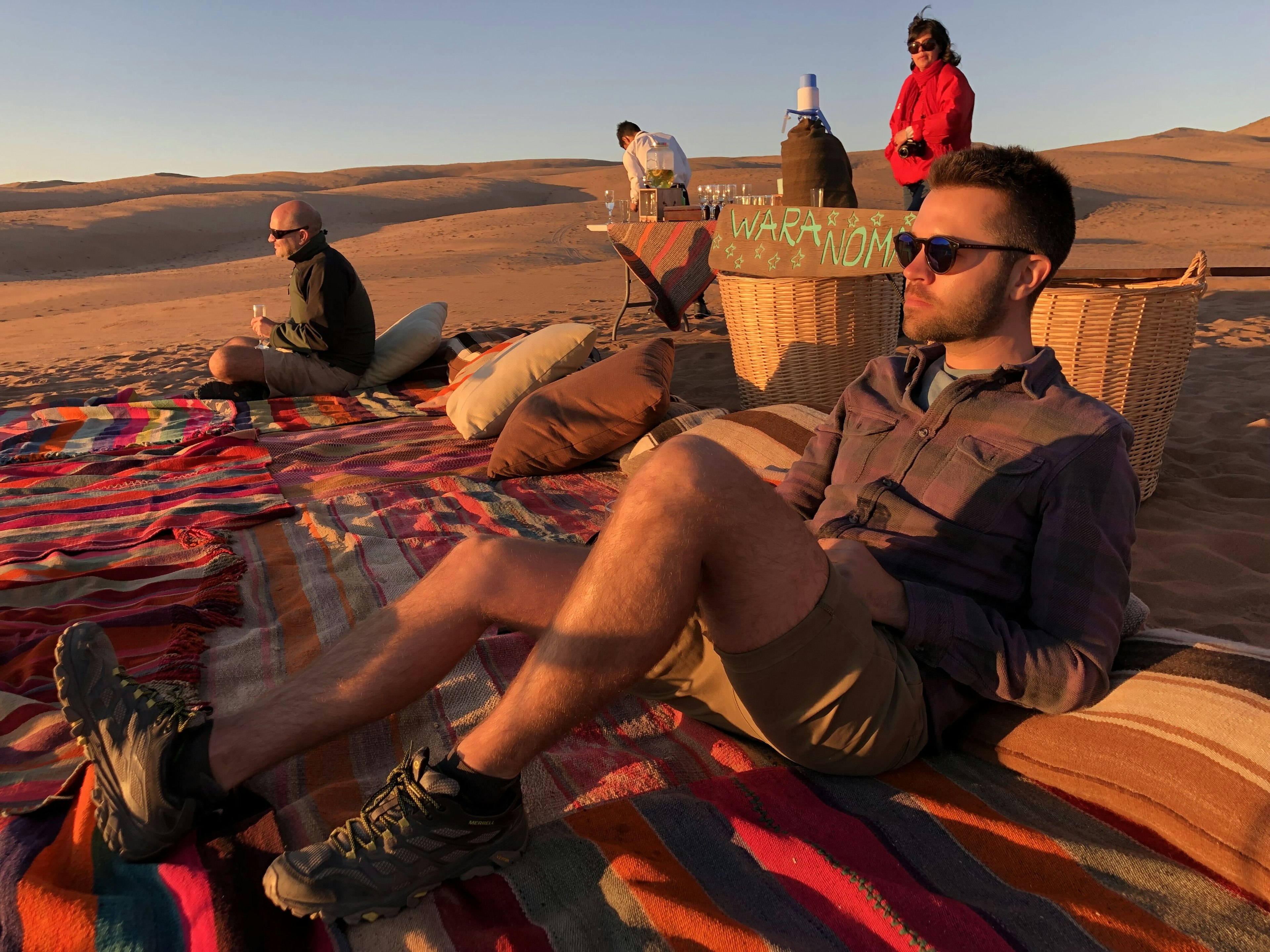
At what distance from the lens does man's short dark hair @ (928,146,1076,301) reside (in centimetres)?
201

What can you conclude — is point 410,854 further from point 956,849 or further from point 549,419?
point 549,419

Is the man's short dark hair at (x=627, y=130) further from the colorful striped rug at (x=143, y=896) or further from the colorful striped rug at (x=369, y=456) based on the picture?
the colorful striped rug at (x=143, y=896)

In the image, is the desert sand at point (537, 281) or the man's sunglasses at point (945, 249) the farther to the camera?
the desert sand at point (537, 281)

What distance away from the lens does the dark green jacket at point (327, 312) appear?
18.4 feet

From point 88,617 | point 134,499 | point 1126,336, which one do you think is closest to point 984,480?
point 1126,336

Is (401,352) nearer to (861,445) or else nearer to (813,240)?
(813,240)

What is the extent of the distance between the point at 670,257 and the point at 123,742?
5.73 meters

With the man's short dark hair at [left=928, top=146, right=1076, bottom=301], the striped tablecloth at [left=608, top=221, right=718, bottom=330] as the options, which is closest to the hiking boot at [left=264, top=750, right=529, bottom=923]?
the man's short dark hair at [left=928, top=146, right=1076, bottom=301]

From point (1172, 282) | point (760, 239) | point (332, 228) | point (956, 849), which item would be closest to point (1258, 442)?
point (1172, 282)

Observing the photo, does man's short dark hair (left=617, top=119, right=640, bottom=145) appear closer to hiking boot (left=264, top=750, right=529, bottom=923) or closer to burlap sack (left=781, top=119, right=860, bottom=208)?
burlap sack (left=781, top=119, right=860, bottom=208)

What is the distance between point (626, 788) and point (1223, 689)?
1143 mm

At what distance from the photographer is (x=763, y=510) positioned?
5.05 ft

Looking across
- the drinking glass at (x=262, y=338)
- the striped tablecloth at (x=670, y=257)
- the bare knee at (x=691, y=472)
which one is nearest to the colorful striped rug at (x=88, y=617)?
the bare knee at (x=691, y=472)

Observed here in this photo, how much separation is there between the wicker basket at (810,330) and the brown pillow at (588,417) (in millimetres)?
1034
